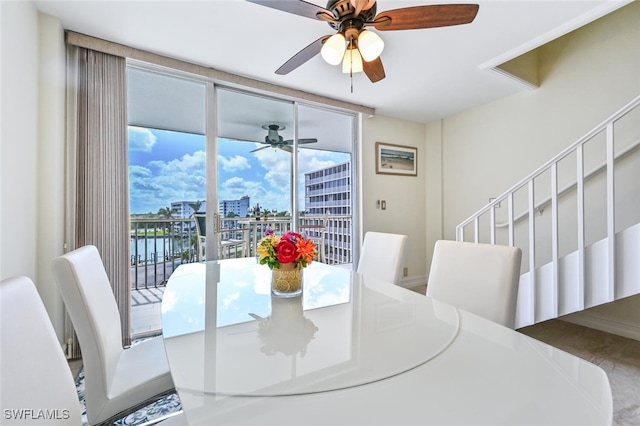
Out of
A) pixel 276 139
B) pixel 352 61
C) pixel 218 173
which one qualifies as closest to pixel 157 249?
pixel 218 173

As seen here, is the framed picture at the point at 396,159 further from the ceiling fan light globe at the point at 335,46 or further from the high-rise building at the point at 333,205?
the ceiling fan light globe at the point at 335,46

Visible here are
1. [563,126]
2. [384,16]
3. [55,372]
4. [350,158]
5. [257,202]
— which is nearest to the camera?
[55,372]

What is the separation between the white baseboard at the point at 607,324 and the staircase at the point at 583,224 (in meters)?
0.59

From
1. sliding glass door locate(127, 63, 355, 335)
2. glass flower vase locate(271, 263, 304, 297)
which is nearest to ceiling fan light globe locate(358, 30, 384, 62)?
glass flower vase locate(271, 263, 304, 297)

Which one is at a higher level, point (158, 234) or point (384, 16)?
point (384, 16)

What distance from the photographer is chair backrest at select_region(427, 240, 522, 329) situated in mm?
1244

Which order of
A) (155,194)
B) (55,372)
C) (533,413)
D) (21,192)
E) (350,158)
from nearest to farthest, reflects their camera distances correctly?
(533,413) → (55,372) → (21,192) → (155,194) → (350,158)

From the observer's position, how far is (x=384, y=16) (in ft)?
4.56

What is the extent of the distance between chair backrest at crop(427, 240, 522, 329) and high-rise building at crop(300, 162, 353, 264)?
208 centimetres

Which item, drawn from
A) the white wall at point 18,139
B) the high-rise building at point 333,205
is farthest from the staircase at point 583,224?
the white wall at point 18,139

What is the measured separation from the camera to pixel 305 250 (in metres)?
1.25

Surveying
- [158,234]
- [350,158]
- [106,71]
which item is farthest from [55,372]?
[350,158]

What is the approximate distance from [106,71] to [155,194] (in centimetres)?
103

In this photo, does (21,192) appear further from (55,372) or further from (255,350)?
(255,350)
